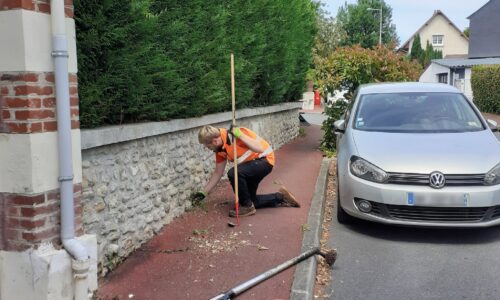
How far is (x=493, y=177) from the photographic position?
5.66 m

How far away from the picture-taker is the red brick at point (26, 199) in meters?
3.54

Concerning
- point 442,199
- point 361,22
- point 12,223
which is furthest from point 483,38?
point 12,223

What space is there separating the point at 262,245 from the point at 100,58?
8.18 feet

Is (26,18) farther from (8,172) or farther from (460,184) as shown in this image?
(460,184)

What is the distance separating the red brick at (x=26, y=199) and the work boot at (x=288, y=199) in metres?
3.90

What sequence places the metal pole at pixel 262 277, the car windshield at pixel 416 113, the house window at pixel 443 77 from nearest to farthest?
1. the metal pole at pixel 262 277
2. the car windshield at pixel 416 113
3. the house window at pixel 443 77

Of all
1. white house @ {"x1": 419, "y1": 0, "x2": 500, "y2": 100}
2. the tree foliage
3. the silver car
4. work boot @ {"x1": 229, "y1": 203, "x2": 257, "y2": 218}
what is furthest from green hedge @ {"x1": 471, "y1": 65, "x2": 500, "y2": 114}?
work boot @ {"x1": 229, "y1": 203, "x2": 257, "y2": 218}

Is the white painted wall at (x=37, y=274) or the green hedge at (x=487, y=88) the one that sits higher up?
the green hedge at (x=487, y=88)

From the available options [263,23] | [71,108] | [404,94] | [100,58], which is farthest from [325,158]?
[71,108]

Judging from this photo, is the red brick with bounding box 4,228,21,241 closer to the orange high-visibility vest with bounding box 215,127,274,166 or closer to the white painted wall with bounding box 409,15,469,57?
the orange high-visibility vest with bounding box 215,127,274,166

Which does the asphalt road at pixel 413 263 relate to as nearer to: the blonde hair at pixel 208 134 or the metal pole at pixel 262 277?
the metal pole at pixel 262 277

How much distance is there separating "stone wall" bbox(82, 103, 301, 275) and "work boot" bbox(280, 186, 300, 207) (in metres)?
1.18

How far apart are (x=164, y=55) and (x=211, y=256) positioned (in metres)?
2.18

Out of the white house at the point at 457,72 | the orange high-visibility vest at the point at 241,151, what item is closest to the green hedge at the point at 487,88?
the white house at the point at 457,72
